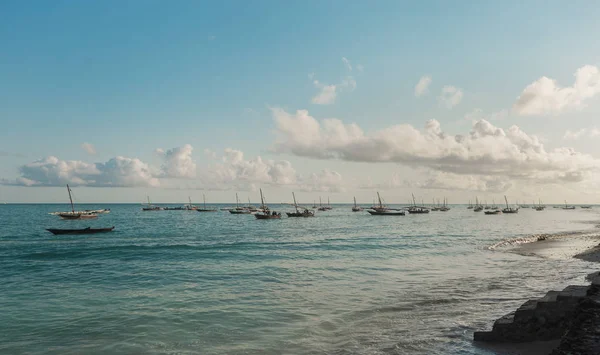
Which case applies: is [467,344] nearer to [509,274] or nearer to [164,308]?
[164,308]

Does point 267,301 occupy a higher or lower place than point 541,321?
lower

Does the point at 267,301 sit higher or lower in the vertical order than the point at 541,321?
lower

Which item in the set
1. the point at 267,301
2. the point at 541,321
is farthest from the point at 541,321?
the point at 267,301

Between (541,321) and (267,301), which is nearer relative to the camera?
(541,321)

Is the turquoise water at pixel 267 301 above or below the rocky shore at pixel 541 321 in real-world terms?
below

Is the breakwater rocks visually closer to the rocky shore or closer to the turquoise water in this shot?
the rocky shore

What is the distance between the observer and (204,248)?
4638 centimetres

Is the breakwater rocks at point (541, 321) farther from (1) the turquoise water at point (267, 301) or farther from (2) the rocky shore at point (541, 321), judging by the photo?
(1) the turquoise water at point (267, 301)

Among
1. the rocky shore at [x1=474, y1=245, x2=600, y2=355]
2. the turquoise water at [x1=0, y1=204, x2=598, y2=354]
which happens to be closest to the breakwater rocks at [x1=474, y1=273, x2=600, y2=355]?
the rocky shore at [x1=474, y1=245, x2=600, y2=355]

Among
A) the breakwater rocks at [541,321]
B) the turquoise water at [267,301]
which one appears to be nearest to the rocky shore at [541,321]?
the breakwater rocks at [541,321]

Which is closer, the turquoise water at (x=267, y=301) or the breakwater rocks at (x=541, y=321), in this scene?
the breakwater rocks at (x=541, y=321)

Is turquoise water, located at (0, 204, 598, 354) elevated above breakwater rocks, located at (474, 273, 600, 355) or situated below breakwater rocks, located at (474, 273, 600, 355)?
below

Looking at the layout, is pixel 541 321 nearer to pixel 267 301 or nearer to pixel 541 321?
pixel 541 321

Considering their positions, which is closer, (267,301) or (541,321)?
(541,321)
